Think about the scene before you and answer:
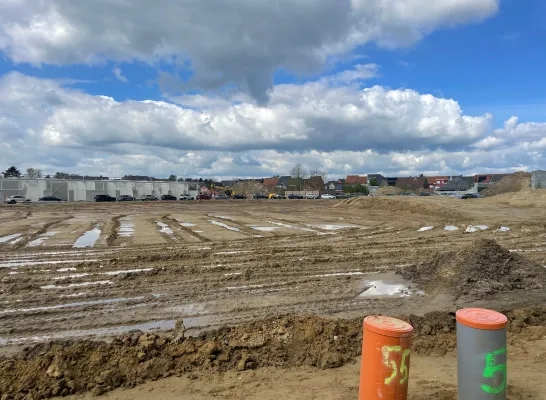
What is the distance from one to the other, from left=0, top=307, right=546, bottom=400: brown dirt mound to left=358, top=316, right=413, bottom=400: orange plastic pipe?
5.79 ft

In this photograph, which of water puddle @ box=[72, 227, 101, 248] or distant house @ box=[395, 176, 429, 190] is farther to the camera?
distant house @ box=[395, 176, 429, 190]

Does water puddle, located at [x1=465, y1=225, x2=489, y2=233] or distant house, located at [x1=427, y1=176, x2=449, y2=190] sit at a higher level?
distant house, located at [x1=427, y1=176, x2=449, y2=190]

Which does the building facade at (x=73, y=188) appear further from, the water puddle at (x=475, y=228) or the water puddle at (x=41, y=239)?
the water puddle at (x=475, y=228)

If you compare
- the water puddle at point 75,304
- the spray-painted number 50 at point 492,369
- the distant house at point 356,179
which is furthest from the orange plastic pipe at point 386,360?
the distant house at point 356,179

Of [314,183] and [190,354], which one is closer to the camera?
[190,354]

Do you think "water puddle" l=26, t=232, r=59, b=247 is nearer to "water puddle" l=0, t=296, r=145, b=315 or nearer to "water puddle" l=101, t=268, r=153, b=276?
"water puddle" l=101, t=268, r=153, b=276

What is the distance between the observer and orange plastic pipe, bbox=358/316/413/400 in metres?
3.92

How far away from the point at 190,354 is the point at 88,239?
48.5 ft

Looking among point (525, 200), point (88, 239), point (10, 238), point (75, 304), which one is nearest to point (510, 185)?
point (525, 200)

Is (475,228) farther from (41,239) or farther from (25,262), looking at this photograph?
(41,239)

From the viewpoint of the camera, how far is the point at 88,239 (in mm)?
18875

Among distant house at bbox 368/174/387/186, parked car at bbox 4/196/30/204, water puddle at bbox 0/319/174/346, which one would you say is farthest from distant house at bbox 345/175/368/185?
water puddle at bbox 0/319/174/346

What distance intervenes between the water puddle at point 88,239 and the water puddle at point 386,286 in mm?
11298

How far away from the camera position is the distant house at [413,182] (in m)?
134
